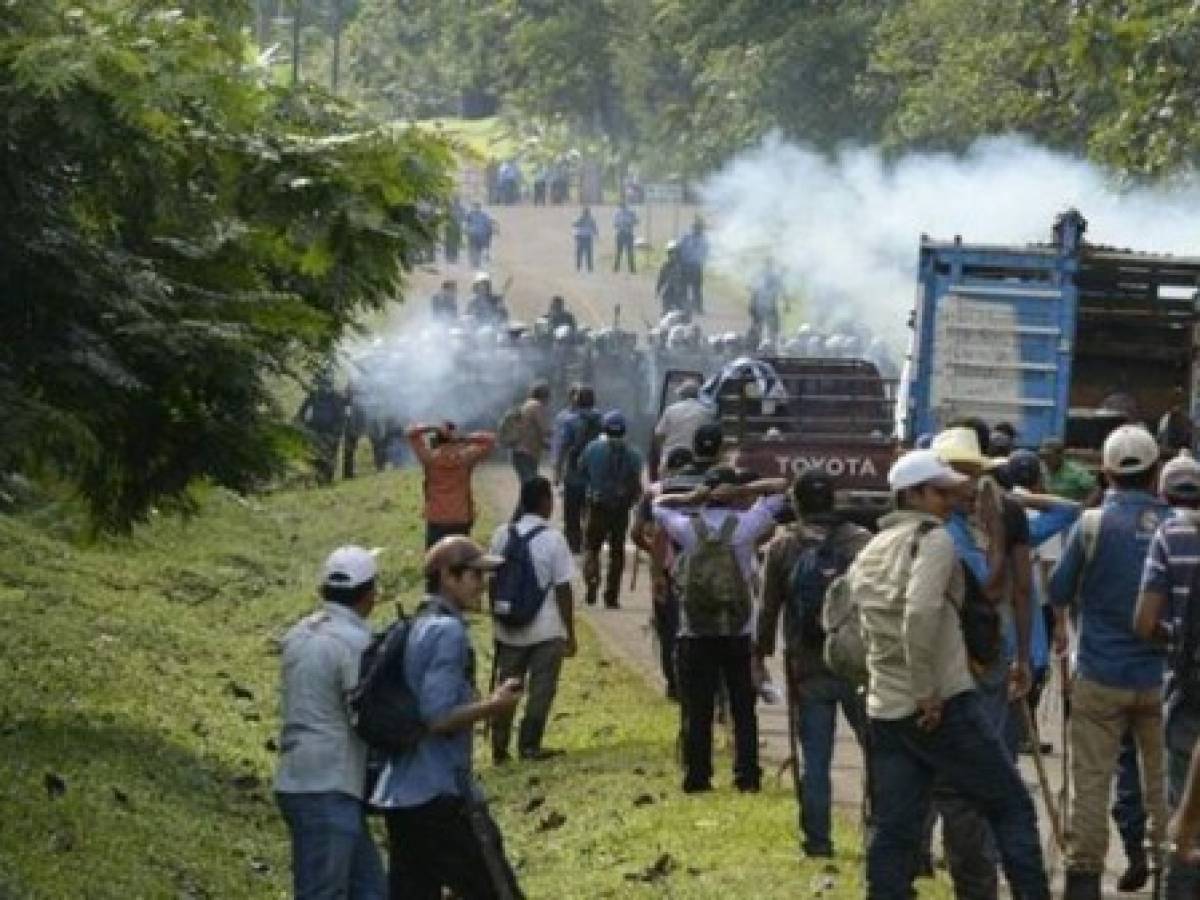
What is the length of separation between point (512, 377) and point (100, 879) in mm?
32242

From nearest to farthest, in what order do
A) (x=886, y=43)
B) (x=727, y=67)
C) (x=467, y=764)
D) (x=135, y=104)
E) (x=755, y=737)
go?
(x=467, y=764) < (x=135, y=104) < (x=755, y=737) < (x=886, y=43) < (x=727, y=67)

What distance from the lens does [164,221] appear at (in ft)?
52.4

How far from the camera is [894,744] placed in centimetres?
1248

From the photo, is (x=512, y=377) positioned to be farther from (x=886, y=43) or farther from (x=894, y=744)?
(x=894, y=744)

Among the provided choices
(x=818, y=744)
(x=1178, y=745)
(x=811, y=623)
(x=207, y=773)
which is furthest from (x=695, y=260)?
(x=1178, y=745)

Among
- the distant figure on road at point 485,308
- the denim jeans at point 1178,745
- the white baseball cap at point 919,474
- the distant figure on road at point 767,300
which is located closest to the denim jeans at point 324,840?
the white baseball cap at point 919,474

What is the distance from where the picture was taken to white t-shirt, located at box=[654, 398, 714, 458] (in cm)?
2773

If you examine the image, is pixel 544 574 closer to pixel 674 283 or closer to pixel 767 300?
pixel 767 300

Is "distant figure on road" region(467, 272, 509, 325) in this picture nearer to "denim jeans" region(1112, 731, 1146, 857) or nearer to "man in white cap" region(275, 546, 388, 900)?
"denim jeans" region(1112, 731, 1146, 857)

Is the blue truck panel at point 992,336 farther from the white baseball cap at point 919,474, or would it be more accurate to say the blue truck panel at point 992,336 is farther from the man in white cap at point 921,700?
the white baseball cap at point 919,474

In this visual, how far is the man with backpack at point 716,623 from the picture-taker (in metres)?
16.7

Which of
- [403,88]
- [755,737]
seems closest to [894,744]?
[755,737]

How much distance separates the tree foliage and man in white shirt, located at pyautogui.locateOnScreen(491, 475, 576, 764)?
71.9 inches

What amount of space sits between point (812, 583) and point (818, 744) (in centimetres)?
74
